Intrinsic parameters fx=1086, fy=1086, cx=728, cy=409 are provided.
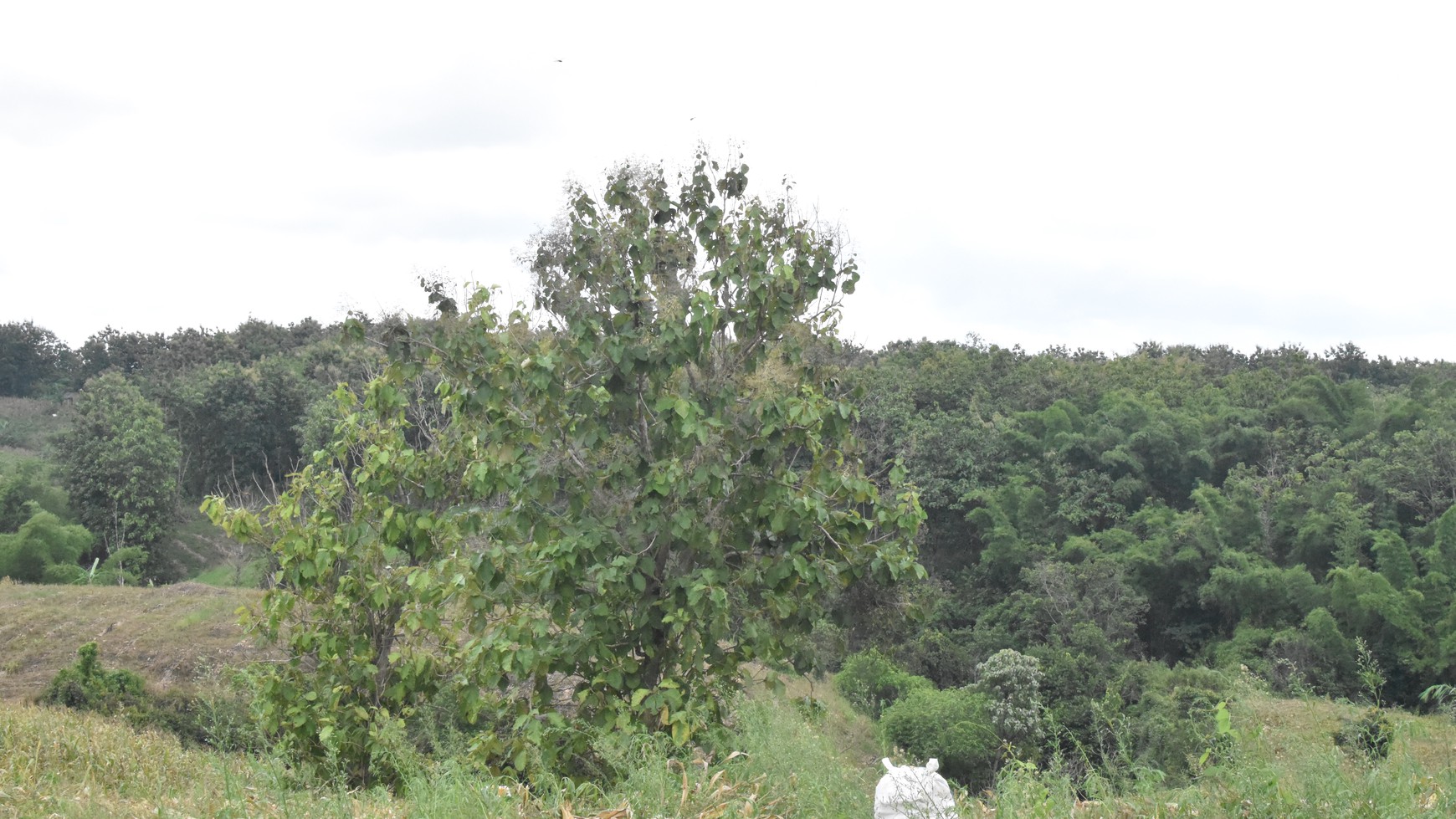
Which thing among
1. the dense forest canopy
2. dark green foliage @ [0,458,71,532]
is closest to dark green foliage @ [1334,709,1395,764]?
the dense forest canopy

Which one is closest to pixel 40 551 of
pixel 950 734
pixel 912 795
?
pixel 950 734

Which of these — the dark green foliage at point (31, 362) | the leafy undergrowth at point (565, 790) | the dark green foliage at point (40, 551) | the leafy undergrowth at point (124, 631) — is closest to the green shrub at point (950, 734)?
the leafy undergrowth at point (124, 631)

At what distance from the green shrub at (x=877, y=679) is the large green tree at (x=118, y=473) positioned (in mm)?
17450

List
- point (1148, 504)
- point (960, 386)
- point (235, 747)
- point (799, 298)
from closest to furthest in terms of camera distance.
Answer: point (799, 298) < point (235, 747) < point (1148, 504) < point (960, 386)

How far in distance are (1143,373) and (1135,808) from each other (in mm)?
27590

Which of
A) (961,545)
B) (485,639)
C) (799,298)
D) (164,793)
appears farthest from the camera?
(961,545)

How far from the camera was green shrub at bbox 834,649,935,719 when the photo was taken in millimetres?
17312

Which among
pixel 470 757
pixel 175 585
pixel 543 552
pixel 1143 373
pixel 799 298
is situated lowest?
pixel 175 585

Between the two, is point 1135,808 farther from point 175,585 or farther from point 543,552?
point 175,585

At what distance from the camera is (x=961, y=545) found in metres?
24.4

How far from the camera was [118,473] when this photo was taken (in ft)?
85.5

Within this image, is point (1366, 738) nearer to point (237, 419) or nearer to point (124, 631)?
point (124, 631)

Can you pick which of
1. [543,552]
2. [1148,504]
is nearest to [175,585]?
[543,552]

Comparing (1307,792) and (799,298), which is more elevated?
(799,298)
